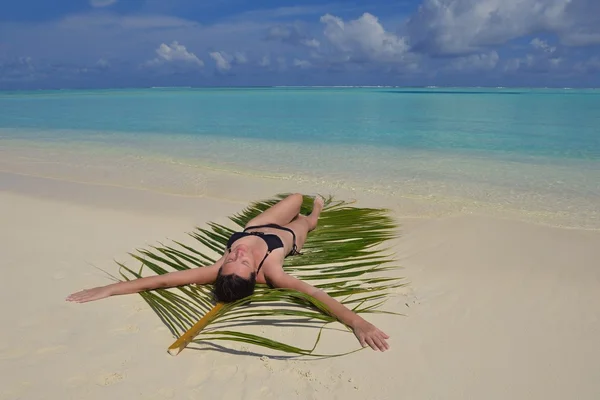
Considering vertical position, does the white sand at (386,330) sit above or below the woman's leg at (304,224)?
below

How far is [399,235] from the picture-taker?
4.75 m

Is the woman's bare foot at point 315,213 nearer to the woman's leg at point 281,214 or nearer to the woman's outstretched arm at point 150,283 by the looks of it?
the woman's leg at point 281,214

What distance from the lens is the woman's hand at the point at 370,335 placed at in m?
2.71

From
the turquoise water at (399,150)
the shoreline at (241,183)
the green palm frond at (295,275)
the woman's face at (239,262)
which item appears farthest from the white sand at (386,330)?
the turquoise water at (399,150)

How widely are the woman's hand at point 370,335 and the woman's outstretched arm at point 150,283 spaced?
1.10 m

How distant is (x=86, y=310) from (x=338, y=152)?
27.7 ft

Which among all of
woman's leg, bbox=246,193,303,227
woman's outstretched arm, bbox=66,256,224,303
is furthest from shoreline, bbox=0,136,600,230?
woman's outstretched arm, bbox=66,256,224,303

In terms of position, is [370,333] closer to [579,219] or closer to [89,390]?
[89,390]

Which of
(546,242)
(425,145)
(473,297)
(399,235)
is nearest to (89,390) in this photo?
(473,297)

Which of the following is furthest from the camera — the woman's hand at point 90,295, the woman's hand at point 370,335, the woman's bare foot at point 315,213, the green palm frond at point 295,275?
the woman's bare foot at point 315,213

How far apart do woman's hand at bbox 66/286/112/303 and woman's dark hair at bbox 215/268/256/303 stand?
2.44 ft

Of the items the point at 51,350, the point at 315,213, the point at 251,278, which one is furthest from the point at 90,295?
the point at 315,213

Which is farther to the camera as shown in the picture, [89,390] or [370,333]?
[370,333]

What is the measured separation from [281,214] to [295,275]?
2.62ft
